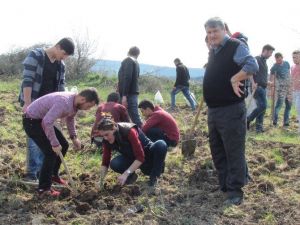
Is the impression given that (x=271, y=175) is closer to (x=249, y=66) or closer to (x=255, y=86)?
(x=249, y=66)

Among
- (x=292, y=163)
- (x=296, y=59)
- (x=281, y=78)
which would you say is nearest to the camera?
(x=292, y=163)

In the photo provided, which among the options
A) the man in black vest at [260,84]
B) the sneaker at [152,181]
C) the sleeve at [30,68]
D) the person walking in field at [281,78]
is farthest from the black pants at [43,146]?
the person walking in field at [281,78]

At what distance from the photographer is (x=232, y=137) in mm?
4609

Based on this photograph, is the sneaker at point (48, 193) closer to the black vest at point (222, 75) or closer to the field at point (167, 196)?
the field at point (167, 196)

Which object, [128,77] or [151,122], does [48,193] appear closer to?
[151,122]

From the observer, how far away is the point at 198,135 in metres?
8.33

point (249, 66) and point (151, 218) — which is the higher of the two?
point (249, 66)

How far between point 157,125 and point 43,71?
193 centimetres

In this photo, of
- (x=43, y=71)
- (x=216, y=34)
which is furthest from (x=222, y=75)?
(x=43, y=71)

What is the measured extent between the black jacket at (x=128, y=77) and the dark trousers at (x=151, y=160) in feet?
A: 5.77

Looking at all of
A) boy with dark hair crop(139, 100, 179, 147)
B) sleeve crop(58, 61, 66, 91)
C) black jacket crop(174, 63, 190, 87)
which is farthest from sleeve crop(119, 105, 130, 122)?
black jacket crop(174, 63, 190, 87)

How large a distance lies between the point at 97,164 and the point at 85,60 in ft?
56.2

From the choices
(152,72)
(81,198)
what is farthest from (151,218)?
(152,72)

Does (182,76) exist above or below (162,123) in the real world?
above
